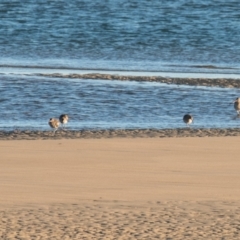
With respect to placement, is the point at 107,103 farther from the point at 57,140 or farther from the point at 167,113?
the point at 57,140

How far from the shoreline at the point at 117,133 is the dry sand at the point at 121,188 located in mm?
404

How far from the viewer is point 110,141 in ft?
49.7

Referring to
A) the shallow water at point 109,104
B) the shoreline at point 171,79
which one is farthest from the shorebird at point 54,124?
the shoreline at point 171,79

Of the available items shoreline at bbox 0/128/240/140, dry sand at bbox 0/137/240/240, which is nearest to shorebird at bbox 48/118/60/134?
shoreline at bbox 0/128/240/140

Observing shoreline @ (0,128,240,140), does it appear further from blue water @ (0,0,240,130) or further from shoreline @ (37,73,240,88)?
shoreline @ (37,73,240,88)

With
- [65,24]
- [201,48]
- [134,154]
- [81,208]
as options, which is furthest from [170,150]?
[65,24]

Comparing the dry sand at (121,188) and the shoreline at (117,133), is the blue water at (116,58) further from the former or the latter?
the dry sand at (121,188)

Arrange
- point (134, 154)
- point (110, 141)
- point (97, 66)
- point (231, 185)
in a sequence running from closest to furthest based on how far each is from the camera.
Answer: point (231, 185)
point (134, 154)
point (110, 141)
point (97, 66)

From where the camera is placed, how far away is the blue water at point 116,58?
1856cm

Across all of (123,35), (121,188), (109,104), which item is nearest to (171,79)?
(109,104)

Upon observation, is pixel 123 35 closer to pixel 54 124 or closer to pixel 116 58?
pixel 116 58

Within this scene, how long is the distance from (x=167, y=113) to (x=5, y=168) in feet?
19.9

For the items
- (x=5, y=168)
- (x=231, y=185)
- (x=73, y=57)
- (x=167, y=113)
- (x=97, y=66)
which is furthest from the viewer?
(x=73, y=57)

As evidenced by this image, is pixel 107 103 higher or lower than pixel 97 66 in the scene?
lower
